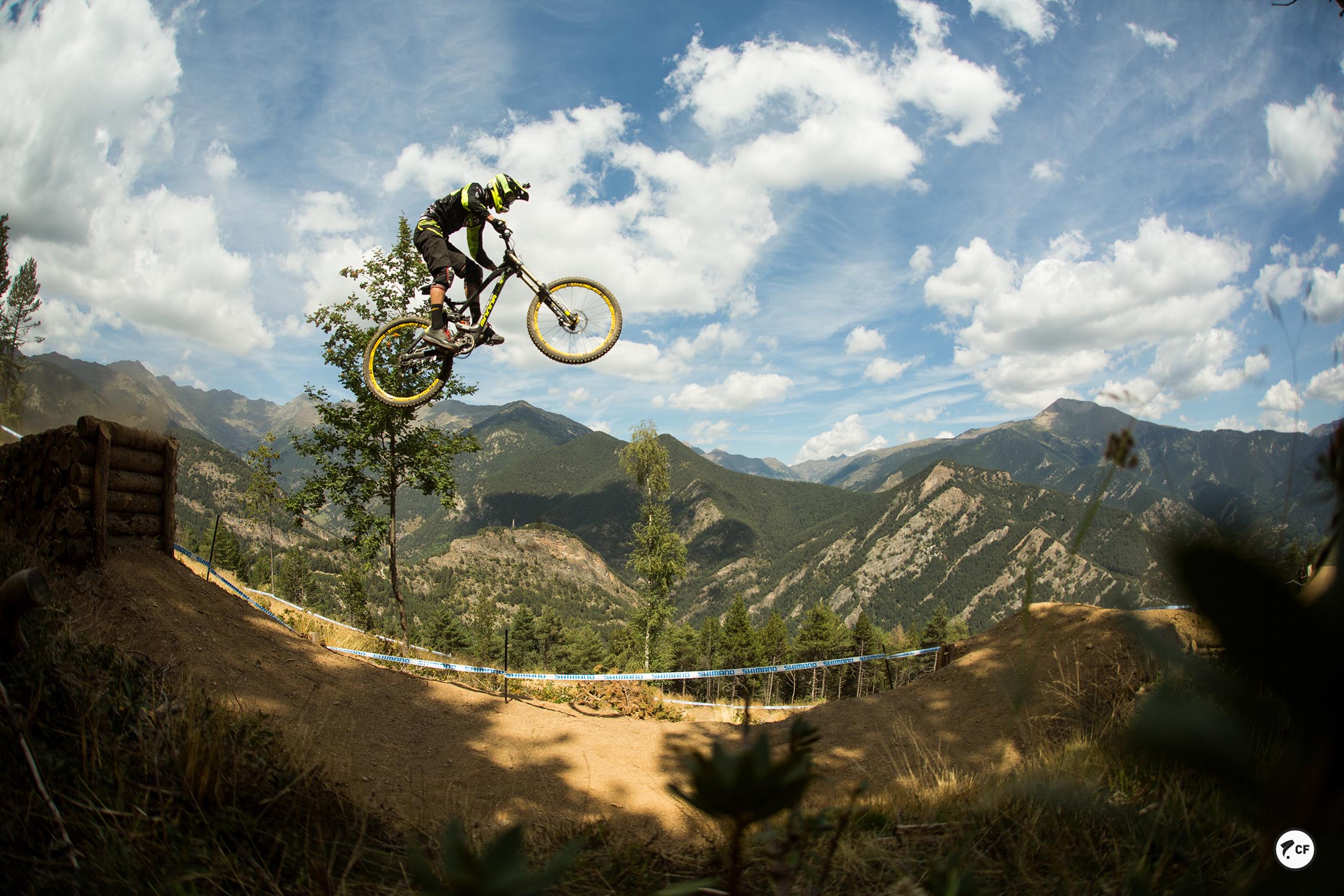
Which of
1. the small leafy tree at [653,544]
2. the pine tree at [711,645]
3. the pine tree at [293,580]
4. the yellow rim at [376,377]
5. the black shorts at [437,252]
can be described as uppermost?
the black shorts at [437,252]

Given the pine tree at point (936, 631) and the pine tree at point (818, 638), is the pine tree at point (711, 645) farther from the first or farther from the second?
the pine tree at point (936, 631)

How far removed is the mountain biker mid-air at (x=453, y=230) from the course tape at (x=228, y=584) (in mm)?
5065

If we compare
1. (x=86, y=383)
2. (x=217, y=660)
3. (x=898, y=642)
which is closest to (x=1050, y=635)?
(x=217, y=660)

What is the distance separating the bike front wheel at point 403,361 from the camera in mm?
8812

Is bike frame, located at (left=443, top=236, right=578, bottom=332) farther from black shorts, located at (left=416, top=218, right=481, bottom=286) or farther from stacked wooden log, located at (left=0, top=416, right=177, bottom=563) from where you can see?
stacked wooden log, located at (left=0, top=416, right=177, bottom=563)

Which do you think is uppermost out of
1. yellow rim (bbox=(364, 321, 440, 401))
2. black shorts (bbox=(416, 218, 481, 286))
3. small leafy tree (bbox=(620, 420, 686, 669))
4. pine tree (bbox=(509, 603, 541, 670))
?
black shorts (bbox=(416, 218, 481, 286))

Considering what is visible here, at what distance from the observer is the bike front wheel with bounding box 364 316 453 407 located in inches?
347

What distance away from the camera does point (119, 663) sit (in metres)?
3.93

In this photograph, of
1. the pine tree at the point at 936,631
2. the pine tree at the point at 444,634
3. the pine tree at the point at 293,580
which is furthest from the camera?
the pine tree at the point at 936,631

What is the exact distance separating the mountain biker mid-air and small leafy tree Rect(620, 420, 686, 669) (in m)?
27.3

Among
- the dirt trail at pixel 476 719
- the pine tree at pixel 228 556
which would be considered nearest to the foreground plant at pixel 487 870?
the dirt trail at pixel 476 719

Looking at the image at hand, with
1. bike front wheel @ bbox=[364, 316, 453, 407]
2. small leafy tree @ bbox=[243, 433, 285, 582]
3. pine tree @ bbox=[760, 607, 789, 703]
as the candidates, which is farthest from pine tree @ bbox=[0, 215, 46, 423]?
pine tree @ bbox=[760, 607, 789, 703]

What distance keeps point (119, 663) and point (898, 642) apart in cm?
8225

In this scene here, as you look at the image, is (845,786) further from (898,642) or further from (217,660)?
(898,642)
